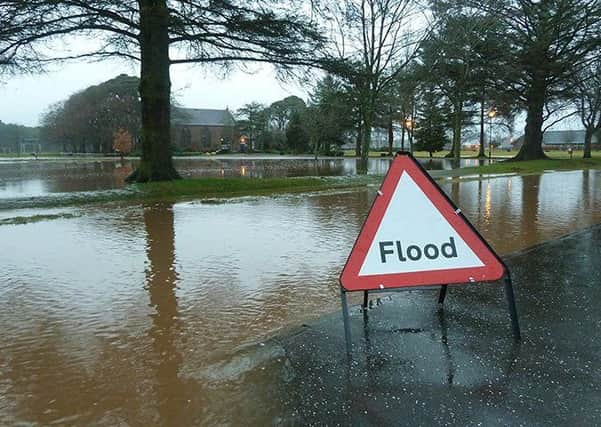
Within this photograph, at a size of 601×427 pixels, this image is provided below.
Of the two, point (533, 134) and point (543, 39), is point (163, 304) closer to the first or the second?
point (543, 39)

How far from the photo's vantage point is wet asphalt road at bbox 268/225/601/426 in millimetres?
2346

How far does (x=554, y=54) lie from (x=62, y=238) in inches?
1179

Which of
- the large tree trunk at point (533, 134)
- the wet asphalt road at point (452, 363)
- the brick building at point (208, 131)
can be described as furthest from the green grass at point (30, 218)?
the brick building at point (208, 131)

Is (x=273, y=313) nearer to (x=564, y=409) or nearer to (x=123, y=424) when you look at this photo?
(x=123, y=424)

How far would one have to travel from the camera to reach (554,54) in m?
27.3

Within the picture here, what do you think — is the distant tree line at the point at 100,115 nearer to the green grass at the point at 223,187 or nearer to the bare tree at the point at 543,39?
the bare tree at the point at 543,39

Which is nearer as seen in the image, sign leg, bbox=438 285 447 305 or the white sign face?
the white sign face

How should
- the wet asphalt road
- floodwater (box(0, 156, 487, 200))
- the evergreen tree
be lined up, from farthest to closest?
the evergreen tree
floodwater (box(0, 156, 487, 200))
the wet asphalt road

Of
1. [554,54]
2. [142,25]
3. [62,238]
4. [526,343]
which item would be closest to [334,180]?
[142,25]

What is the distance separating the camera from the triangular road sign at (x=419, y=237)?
319 cm

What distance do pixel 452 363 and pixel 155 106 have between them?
43.0ft

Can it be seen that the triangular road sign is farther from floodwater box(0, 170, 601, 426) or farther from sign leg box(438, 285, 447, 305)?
A: floodwater box(0, 170, 601, 426)

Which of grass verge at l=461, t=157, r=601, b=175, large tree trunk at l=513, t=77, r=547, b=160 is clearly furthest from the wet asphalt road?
large tree trunk at l=513, t=77, r=547, b=160

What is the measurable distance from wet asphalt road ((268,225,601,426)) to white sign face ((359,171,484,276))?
1.83 ft
